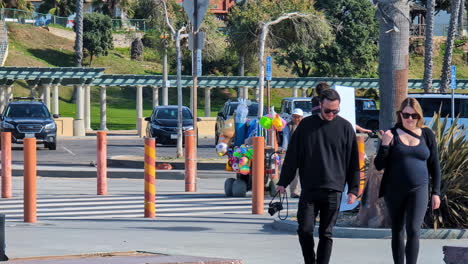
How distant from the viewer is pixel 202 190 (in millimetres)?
20828

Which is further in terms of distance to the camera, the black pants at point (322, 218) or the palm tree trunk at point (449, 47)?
the palm tree trunk at point (449, 47)

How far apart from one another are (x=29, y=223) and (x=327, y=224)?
6631 mm

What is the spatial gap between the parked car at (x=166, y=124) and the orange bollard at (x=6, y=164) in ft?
53.0

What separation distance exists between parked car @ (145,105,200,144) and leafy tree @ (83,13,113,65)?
4125cm

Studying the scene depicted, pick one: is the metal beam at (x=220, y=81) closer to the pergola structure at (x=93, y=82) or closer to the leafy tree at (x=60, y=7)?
the pergola structure at (x=93, y=82)

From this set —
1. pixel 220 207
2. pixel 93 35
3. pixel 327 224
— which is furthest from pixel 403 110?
pixel 93 35

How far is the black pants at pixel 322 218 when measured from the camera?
30.0 feet

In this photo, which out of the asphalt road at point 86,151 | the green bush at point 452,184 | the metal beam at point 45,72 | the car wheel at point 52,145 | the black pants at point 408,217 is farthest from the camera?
the metal beam at point 45,72

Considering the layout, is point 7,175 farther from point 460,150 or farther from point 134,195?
point 460,150

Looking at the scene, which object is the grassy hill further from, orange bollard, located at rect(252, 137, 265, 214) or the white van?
orange bollard, located at rect(252, 137, 265, 214)

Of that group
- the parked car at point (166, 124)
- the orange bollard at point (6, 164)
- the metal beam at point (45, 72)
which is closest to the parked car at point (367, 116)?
the parked car at point (166, 124)

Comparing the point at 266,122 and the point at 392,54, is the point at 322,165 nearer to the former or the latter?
the point at 392,54

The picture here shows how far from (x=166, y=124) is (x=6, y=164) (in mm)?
17512

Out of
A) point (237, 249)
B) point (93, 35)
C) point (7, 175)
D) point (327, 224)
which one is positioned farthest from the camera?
point (93, 35)
